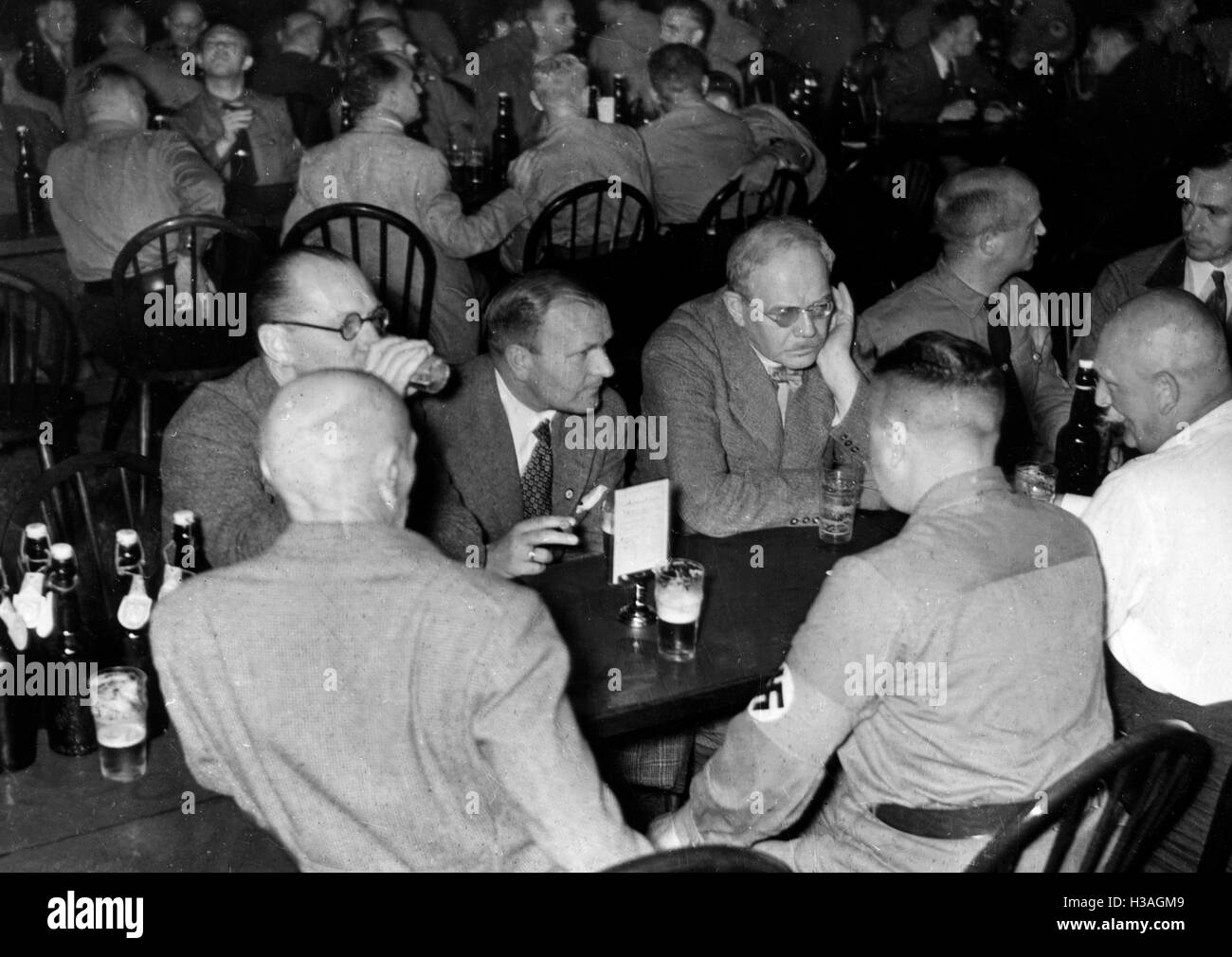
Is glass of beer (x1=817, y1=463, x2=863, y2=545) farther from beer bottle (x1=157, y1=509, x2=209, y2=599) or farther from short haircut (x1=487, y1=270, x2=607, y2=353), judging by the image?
beer bottle (x1=157, y1=509, x2=209, y2=599)

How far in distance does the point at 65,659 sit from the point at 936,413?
4.78ft

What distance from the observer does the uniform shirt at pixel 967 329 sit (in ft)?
11.6

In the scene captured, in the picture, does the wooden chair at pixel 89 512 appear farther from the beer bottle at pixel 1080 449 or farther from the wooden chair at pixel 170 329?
the beer bottle at pixel 1080 449

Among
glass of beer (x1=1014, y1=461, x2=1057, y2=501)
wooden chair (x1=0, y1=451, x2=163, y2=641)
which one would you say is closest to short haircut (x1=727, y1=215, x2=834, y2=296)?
glass of beer (x1=1014, y1=461, x2=1057, y2=501)

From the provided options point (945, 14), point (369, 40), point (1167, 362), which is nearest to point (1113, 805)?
point (1167, 362)

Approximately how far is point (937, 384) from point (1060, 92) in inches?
286

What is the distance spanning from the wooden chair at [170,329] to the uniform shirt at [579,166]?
1120 mm

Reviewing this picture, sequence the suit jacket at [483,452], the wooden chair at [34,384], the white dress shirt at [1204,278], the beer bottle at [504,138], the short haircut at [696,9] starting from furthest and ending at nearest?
the short haircut at [696,9] → the beer bottle at [504,138] → the white dress shirt at [1204,278] → the wooden chair at [34,384] → the suit jacket at [483,452]

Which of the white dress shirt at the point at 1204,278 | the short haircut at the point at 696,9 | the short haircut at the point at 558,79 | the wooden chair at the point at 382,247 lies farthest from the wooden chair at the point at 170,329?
the short haircut at the point at 696,9

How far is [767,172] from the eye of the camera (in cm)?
523

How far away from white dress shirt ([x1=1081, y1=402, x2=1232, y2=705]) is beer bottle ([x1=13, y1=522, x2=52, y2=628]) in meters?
1.84

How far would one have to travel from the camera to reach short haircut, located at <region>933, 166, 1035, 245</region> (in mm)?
3486
